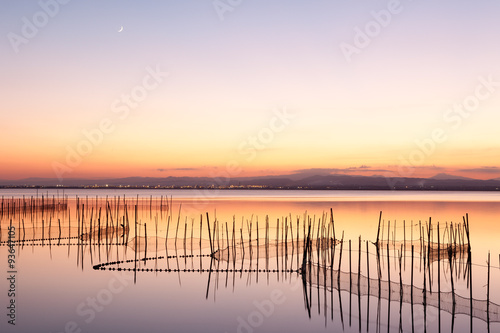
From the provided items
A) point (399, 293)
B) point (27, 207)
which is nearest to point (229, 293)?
point (399, 293)

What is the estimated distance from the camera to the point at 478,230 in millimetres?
26734

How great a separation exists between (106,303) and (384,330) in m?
6.01

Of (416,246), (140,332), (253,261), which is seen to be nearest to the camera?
(140,332)

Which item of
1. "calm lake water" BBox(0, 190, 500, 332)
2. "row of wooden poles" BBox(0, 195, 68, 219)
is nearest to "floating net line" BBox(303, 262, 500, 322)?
"calm lake water" BBox(0, 190, 500, 332)

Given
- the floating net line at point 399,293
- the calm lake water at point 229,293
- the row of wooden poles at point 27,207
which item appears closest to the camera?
the floating net line at point 399,293

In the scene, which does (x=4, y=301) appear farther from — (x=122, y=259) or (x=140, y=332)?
(x=122, y=259)

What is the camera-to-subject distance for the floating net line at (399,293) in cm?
955

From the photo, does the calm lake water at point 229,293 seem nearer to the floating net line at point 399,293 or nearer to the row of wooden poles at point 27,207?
the floating net line at point 399,293

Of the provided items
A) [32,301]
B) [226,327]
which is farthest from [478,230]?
[32,301]

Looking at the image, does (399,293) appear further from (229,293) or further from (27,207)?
(27,207)

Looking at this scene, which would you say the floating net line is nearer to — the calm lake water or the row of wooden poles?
the calm lake water

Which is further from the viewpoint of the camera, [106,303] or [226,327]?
[106,303]

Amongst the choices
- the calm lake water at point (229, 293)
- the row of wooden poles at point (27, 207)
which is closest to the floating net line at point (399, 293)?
the calm lake water at point (229, 293)

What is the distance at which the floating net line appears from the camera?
31.3 ft
